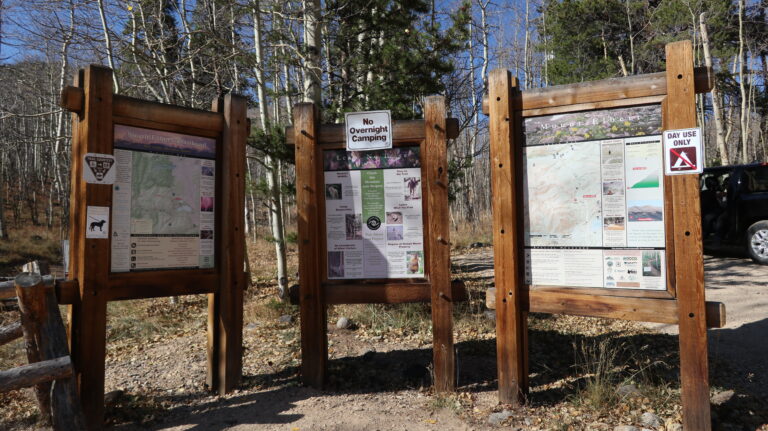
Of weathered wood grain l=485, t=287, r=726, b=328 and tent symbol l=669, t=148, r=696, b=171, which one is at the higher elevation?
tent symbol l=669, t=148, r=696, b=171

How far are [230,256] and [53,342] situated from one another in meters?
1.40

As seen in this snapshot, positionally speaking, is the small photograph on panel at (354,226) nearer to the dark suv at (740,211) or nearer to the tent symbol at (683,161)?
the tent symbol at (683,161)

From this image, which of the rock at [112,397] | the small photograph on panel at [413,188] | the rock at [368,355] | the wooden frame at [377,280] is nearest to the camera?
the rock at [112,397]

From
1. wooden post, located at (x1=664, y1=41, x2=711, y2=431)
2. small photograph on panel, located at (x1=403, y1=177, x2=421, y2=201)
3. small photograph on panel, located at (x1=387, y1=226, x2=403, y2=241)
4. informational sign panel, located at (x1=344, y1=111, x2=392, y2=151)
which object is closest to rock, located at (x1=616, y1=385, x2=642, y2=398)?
wooden post, located at (x1=664, y1=41, x2=711, y2=431)

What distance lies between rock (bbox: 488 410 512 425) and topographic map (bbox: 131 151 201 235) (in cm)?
285

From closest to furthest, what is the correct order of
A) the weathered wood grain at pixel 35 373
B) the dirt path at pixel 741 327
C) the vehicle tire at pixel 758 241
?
the weathered wood grain at pixel 35 373
the dirt path at pixel 741 327
the vehicle tire at pixel 758 241

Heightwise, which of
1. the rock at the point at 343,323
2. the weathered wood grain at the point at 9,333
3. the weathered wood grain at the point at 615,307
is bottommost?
the rock at the point at 343,323

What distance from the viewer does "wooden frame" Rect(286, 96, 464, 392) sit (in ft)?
13.4

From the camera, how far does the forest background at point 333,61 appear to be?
7281 mm

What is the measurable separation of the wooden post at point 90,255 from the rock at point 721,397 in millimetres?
4744

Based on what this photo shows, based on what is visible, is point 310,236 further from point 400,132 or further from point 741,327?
point 741,327

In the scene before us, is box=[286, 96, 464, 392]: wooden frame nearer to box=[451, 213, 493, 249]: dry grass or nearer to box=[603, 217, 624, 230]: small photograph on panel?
box=[603, 217, 624, 230]: small photograph on panel

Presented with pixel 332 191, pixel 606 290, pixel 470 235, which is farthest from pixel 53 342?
pixel 470 235

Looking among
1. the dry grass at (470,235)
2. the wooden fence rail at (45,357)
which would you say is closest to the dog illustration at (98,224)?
the wooden fence rail at (45,357)
